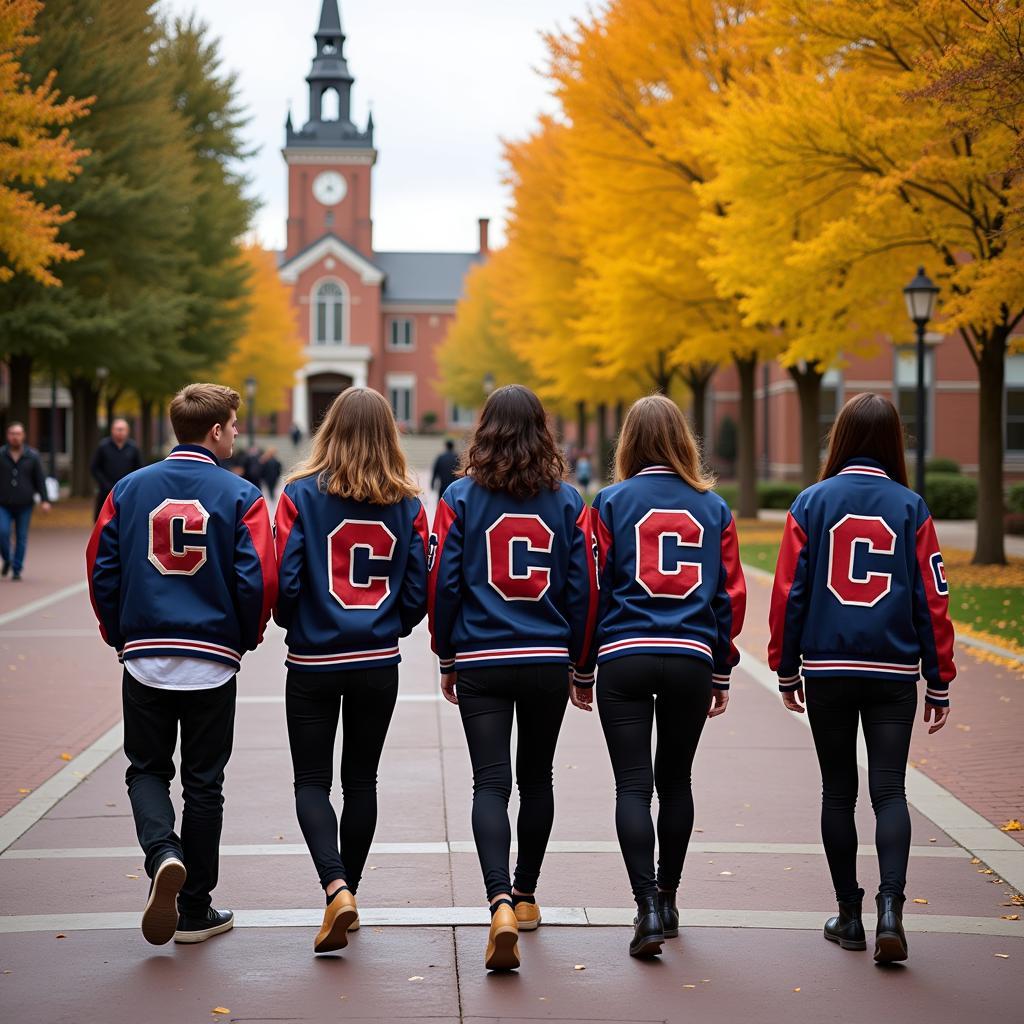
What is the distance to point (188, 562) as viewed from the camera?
16.3 ft

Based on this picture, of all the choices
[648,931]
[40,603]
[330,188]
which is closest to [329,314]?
[330,188]

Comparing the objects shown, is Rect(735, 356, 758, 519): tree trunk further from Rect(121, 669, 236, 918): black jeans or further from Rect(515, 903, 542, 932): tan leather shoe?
Rect(121, 669, 236, 918): black jeans

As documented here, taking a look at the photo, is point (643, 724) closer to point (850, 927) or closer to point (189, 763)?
point (850, 927)

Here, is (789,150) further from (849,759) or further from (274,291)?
(274,291)

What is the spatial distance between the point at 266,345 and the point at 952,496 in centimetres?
2892

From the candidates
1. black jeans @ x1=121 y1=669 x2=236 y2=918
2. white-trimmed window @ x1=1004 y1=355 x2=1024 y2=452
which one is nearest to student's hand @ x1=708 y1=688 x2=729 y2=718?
black jeans @ x1=121 y1=669 x2=236 y2=918

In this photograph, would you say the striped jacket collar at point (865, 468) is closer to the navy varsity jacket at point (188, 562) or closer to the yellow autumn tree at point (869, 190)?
the navy varsity jacket at point (188, 562)

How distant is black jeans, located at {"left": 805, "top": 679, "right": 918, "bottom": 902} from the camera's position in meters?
4.96

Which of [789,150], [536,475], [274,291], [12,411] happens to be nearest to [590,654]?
[536,475]

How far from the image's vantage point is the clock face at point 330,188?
9100 centimetres

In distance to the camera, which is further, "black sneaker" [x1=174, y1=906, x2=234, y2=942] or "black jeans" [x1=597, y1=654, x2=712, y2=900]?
"black sneaker" [x1=174, y1=906, x2=234, y2=942]

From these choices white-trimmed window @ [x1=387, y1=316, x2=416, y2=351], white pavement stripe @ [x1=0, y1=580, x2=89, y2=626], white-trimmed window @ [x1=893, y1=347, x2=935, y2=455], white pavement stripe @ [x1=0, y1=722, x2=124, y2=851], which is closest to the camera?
white pavement stripe @ [x1=0, y1=722, x2=124, y2=851]

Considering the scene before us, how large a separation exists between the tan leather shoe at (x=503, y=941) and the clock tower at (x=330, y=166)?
88.0 metres

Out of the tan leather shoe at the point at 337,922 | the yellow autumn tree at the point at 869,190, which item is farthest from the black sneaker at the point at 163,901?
the yellow autumn tree at the point at 869,190
